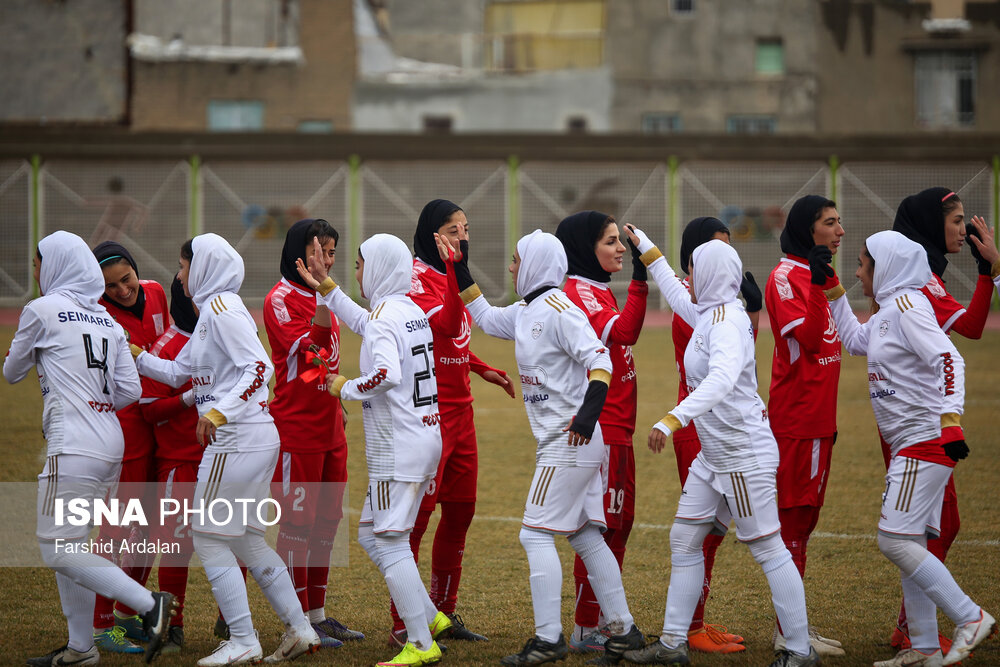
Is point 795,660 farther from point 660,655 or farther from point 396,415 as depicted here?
point 396,415

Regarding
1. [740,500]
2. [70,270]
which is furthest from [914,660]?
[70,270]

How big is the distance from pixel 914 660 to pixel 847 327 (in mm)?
2029

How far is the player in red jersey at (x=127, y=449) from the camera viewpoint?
646 cm

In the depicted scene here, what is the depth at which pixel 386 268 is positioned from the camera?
20.2ft

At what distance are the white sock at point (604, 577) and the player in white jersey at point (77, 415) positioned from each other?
226 centimetres

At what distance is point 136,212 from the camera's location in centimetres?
2994

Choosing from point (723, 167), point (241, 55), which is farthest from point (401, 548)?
point (241, 55)

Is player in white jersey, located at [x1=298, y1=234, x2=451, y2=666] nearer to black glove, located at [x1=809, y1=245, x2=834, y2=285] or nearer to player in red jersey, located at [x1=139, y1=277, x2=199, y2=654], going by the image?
player in red jersey, located at [x1=139, y1=277, x2=199, y2=654]

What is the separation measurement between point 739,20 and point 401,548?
42594 millimetres

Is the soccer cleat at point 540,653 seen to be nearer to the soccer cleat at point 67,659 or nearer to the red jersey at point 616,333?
the red jersey at point 616,333

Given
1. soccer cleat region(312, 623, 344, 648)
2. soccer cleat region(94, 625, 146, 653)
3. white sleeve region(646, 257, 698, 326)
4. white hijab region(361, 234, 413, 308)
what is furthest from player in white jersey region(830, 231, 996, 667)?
soccer cleat region(94, 625, 146, 653)

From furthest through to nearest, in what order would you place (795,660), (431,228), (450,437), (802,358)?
(431,228) < (450,437) < (802,358) < (795,660)

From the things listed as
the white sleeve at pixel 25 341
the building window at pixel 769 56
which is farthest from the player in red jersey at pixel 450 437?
the building window at pixel 769 56

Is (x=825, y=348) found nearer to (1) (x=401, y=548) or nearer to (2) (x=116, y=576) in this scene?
(1) (x=401, y=548)
